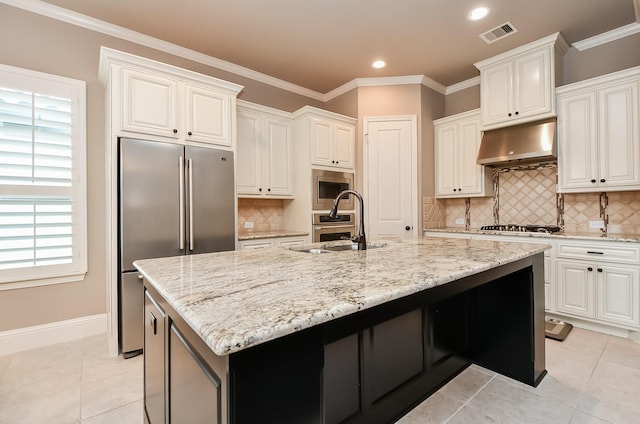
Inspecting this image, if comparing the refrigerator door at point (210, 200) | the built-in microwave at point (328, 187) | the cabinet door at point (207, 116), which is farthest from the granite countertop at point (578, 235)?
the cabinet door at point (207, 116)

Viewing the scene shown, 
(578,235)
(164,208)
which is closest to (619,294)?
(578,235)

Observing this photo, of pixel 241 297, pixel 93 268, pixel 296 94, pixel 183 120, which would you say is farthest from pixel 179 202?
pixel 296 94

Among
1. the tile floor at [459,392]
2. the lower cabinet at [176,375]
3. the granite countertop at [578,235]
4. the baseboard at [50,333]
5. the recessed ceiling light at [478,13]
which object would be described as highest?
the recessed ceiling light at [478,13]

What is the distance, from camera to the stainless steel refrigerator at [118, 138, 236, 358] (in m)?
2.39

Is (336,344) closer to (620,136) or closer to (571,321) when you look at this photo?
(571,321)

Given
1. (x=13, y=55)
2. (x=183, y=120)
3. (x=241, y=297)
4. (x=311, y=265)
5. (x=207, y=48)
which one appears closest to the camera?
(x=241, y=297)

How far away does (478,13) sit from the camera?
2729mm

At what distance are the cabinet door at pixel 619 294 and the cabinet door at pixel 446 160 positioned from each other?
5.70 ft

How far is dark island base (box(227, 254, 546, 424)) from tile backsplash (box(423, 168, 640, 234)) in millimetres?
1876

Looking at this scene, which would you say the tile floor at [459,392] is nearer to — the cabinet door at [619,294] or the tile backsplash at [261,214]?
the cabinet door at [619,294]

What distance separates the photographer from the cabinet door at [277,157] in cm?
367

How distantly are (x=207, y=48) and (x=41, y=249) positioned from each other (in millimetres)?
2445

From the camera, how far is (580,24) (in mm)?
2879

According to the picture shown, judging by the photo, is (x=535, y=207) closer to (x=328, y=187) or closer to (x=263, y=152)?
(x=328, y=187)
